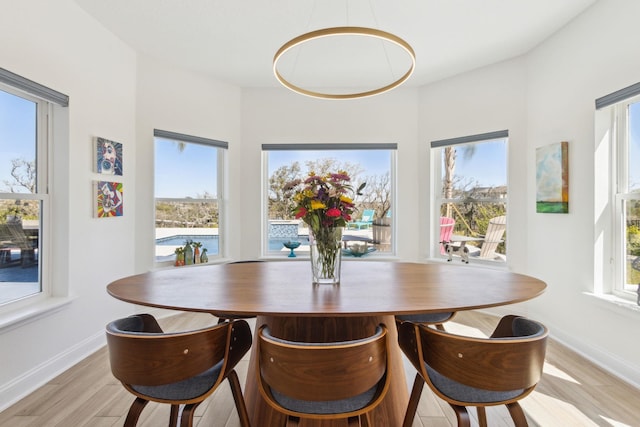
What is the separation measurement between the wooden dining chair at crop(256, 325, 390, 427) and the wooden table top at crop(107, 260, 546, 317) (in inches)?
4.8

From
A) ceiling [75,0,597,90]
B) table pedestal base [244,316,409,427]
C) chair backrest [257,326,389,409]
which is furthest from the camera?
ceiling [75,0,597,90]

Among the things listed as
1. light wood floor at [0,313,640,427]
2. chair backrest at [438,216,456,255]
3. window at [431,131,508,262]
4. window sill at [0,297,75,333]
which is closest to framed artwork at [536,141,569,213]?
window at [431,131,508,262]

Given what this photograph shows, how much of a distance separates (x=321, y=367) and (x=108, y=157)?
9.35 ft

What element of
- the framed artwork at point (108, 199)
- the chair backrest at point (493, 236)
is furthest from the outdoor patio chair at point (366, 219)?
the framed artwork at point (108, 199)

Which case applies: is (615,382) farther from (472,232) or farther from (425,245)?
(425,245)

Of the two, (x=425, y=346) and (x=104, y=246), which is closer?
(x=425, y=346)

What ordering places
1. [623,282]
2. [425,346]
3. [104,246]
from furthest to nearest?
[104,246] → [623,282] → [425,346]

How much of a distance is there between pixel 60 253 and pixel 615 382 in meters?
4.09

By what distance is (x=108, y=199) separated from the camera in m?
2.97

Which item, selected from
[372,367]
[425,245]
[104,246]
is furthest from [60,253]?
[425,245]

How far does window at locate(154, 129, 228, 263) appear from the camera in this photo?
3.69m

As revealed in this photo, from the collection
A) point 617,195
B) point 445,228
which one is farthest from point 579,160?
point 445,228

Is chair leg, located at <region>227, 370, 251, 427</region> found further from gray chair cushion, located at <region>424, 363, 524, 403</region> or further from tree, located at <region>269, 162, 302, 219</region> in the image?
tree, located at <region>269, 162, 302, 219</region>

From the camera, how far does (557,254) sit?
3.04 metres
